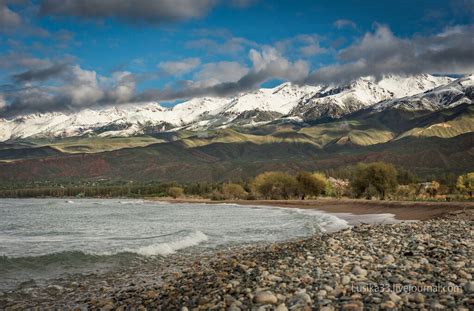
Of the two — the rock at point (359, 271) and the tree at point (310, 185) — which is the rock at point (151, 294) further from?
the tree at point (310, 185)

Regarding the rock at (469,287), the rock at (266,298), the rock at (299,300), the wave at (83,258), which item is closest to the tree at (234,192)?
the wave at (83,258)

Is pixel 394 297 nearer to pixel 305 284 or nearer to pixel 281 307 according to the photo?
pixel 281 307

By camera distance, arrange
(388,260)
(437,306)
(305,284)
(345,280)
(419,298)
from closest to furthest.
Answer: (437,306) → (419,298) → (345,280) → (305,284) → (388,260)

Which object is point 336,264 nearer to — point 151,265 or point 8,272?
point 151,265

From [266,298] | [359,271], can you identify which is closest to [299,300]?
[266,298]

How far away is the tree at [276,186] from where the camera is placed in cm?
13700

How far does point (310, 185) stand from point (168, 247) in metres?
109

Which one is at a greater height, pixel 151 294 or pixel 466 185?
pixel 466 185

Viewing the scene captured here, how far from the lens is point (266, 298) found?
1165 centimetres

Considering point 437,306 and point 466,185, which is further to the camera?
point 466,185

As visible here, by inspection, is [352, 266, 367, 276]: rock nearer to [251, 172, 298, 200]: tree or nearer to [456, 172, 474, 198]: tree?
[456, 172, 474, 198]: tree

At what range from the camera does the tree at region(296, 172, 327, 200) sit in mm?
133250

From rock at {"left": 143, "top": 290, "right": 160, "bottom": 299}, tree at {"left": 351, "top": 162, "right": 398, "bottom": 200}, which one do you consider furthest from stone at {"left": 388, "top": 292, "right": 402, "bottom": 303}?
tree at {"left": 351, "top": 162, "right": 398, "bottom": 200}

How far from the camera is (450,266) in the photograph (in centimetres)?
1343
